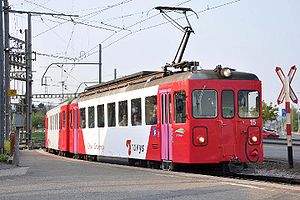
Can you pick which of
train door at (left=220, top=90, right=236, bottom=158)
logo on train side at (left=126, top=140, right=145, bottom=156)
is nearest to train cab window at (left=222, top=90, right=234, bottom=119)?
train door at (left=220, top=90, right=236, bottom=158)

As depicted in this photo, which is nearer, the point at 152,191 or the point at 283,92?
the point at 152,191

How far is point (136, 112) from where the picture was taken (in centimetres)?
1836

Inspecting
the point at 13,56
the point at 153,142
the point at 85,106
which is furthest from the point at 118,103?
the point at 13,56

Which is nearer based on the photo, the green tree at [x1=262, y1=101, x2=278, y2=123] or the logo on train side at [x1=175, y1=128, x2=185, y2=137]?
the logo on train side at [x1=175, y1=128, x2=185, y2=137]

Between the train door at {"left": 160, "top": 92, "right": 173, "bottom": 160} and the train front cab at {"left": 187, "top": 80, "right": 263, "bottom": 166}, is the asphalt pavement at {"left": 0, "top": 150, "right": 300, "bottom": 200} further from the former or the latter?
the train door at {"left": 160, "top": 92, "right": 173, "bottom": 160}

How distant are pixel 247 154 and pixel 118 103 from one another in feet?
19.7

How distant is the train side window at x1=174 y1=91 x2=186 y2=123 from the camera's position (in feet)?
50.9

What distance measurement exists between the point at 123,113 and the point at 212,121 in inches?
192

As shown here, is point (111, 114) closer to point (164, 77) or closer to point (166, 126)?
point (164, 77)

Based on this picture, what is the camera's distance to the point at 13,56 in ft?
140

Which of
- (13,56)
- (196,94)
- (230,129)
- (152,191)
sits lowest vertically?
(152,191)

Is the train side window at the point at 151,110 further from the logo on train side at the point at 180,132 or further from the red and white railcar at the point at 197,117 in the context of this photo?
the logo on train side at the point at 180,132

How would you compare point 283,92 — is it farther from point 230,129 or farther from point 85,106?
point 85,106

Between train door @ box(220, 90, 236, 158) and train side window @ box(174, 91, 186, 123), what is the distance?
1063mm
